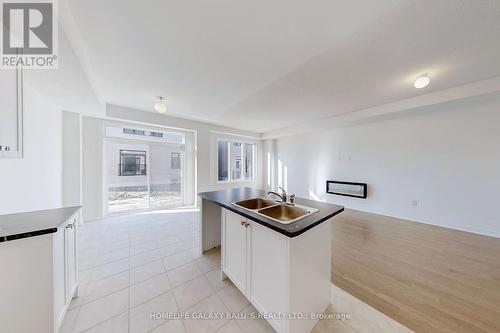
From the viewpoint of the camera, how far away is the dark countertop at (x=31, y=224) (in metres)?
1.05

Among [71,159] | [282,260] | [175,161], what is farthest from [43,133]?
[282,260]

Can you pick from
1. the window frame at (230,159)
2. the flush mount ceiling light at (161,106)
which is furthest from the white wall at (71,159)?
the window frame at (230,159)

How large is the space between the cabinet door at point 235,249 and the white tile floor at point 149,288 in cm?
20

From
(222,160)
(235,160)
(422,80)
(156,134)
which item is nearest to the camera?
(422,80)

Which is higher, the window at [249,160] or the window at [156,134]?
the window at [156,134]

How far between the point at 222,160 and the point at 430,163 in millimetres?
5561

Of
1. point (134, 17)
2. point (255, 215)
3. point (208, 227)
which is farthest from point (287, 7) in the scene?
point (208, 227)

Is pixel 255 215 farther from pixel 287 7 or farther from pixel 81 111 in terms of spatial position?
pixel 81 111

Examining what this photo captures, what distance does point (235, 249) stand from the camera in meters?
1.66

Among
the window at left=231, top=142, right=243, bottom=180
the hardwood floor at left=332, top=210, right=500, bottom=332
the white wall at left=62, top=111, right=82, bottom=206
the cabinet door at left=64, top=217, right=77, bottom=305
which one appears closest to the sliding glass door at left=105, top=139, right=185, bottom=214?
the white wall at left=62, top=111, right=82, bottom=206

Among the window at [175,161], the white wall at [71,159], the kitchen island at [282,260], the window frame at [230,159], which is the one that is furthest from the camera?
the window frame at [230,159]

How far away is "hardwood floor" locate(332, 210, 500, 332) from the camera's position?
142 cm

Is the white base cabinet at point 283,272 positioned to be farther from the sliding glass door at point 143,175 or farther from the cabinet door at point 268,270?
the sliding glass door at point 143,175

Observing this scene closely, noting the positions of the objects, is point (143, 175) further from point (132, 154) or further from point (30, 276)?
point (30, 276)
